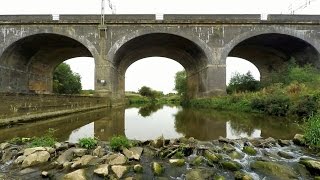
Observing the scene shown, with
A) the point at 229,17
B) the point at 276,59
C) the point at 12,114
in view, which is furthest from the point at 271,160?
the point at 276,59

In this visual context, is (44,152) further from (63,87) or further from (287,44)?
(63,87)

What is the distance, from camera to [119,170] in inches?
223

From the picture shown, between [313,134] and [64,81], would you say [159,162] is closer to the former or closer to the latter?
[313,134]

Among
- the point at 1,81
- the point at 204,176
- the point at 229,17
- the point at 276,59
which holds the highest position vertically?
the point at 229,17

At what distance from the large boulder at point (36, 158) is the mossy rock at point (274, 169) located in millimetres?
4337

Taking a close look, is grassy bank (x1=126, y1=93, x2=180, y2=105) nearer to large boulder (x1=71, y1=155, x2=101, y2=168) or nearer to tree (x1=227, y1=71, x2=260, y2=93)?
tree (x1=227, y1=71, x2=260, y2=93)

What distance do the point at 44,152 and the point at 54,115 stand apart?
10.5 meters

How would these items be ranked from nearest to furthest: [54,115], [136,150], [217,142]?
[136,150] < [217,142] < [54,115]

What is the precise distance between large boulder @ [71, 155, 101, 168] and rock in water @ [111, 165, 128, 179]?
0.62 metres

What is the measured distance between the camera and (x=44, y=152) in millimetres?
6434

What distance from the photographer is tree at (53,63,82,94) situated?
52.6 metres

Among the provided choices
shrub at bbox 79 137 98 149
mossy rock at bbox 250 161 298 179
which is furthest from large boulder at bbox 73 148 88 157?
mossy rock at bbox 250 161 298 179

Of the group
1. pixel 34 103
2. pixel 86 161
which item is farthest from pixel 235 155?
pixel 34 103

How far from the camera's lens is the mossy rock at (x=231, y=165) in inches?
236
